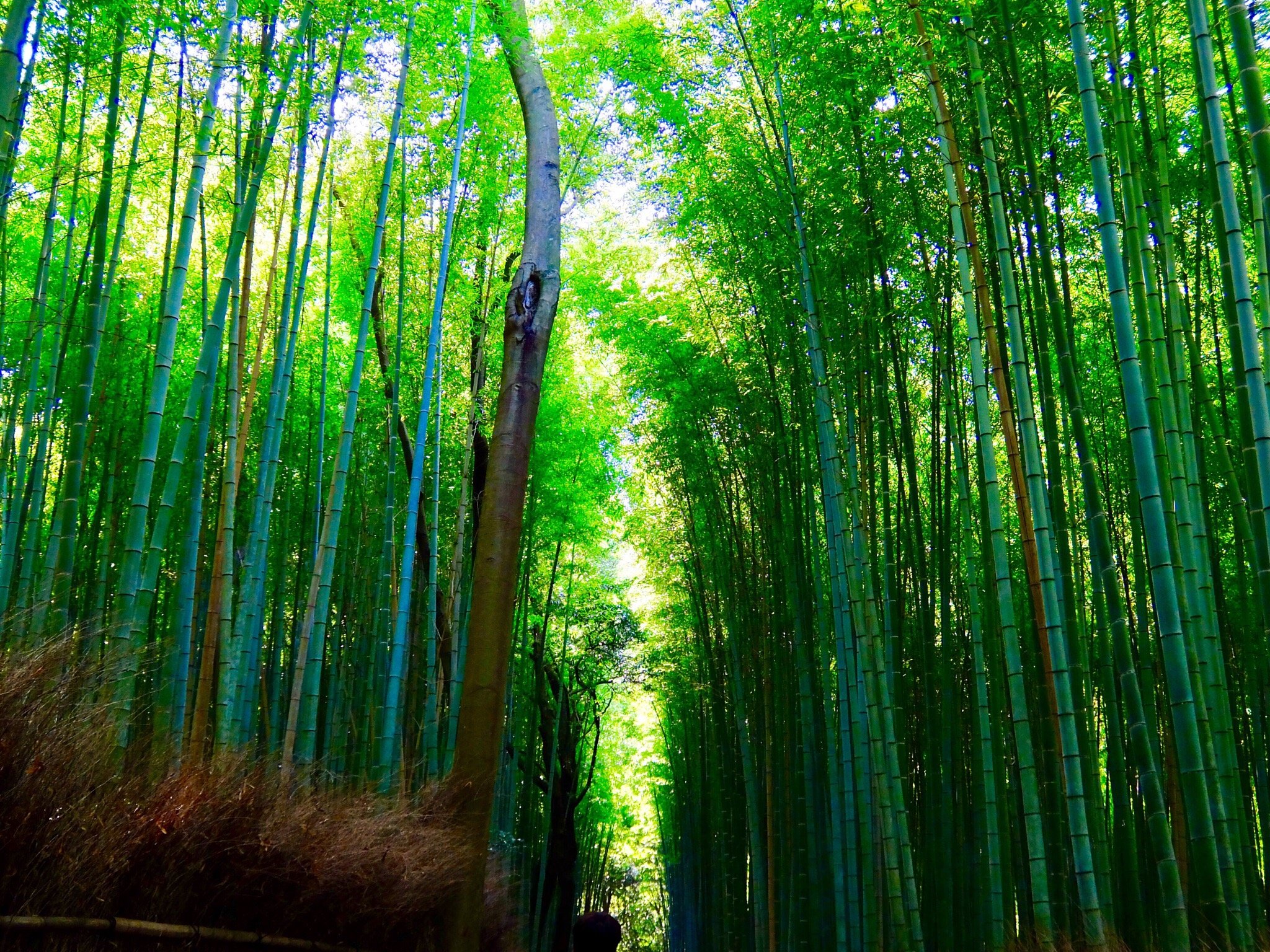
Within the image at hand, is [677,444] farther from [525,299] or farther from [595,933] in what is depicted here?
[595,933]

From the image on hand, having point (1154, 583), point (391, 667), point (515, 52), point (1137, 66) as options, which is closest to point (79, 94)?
point (515, 52)

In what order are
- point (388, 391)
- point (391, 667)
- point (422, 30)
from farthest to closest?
point (388, 391) < point (422, 30) < point (391, 667)

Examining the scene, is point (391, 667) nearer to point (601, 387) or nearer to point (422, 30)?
point (422, 30)

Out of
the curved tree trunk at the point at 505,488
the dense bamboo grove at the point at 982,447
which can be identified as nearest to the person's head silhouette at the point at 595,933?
the curved tree trunk at the point at 505,488

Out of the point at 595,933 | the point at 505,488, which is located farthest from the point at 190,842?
the point at 505,488

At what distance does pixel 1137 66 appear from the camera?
3.13m

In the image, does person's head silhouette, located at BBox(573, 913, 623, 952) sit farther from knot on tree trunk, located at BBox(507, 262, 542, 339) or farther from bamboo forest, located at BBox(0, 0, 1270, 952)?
knot on tree trunk, located at BBox(507, 262, 542, 339)

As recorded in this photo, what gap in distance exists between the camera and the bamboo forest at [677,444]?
7.85ft

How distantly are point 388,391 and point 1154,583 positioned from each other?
4.41 metres

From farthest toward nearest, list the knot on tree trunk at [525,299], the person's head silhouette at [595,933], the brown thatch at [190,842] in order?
1. the knot on tree trunk at [525,299]
2. the person's head silhouette at [595,933]
3. the brown thatch at [190,842]

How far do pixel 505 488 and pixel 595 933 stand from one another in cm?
145

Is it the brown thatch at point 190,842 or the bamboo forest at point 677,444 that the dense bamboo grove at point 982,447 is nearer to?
the bamboo forest at point 677,444

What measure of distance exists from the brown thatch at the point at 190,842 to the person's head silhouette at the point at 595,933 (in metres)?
0.43

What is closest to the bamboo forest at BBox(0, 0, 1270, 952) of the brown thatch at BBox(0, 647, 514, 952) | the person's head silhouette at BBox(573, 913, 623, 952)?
the brown thatch at BBox(0, 647, 514, 952)
